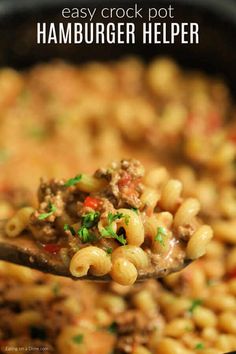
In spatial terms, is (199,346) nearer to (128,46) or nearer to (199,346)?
(199,346)

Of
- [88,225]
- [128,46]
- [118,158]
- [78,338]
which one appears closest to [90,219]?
[88,225]

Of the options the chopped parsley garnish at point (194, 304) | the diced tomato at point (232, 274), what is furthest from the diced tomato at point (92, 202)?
the diced tomato at point (232, 274)

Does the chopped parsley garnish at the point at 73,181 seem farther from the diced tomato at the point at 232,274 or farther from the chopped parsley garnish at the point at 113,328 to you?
the diced tomato at the point at 232,274

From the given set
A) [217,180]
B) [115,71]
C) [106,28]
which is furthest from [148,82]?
[217,180]

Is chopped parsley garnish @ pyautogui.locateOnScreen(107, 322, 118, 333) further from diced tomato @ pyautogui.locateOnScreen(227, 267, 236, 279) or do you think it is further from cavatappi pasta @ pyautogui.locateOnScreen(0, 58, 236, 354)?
diced tomato @ pyautogui.locateOnScreen(227, 267, 236, 279)

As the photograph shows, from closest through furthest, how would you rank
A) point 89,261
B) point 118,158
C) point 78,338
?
point 89,261
point 78,338
point 118,158

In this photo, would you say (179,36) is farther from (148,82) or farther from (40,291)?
(40,291)
